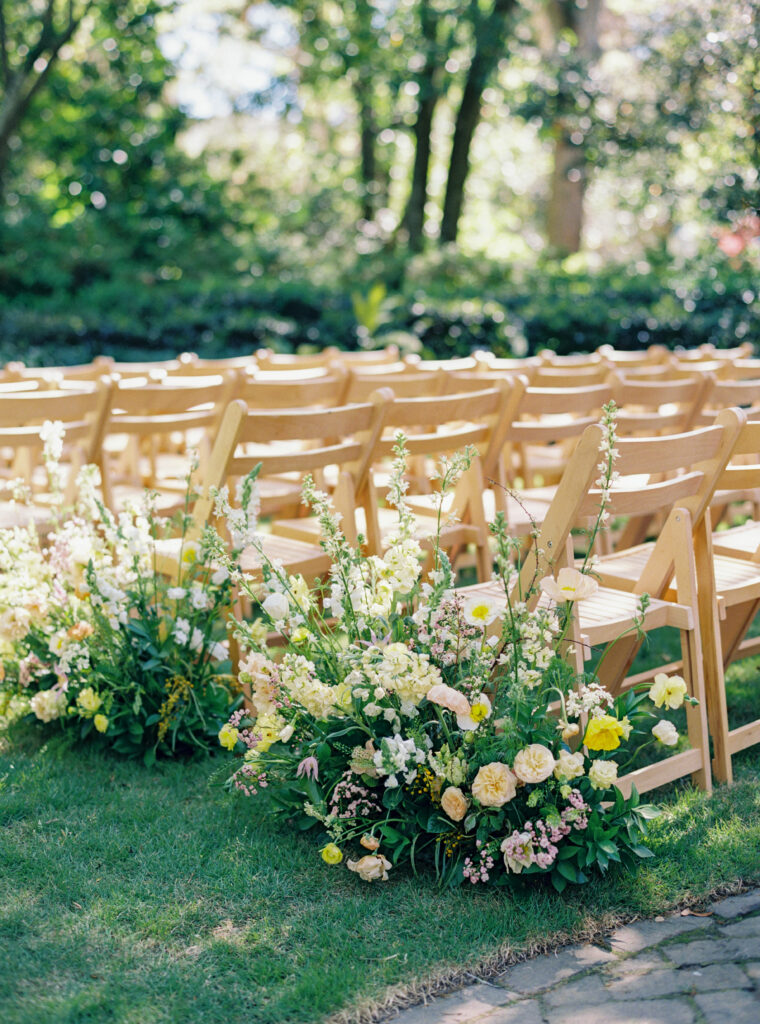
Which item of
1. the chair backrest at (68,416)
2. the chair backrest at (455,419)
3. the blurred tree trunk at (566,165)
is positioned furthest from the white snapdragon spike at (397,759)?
the blurred tree trunk at (566,165)

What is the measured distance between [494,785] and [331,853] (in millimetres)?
417

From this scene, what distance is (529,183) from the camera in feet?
95.1

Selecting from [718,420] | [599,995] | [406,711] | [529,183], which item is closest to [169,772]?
[406,711]

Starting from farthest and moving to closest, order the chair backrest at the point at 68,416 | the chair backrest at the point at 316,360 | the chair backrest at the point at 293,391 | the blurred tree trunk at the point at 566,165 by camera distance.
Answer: the blurred tree trunk at the point at 566,165, the chair backrest at the point at 316,360, the chair backrest at the point at 293,391, the chair backrest at the point at 68,416

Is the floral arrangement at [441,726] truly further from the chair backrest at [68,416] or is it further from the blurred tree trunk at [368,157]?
the blurred tree trunk at [368,157]

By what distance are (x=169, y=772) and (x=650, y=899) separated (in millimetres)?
1427

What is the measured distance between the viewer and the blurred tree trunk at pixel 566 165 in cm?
1520

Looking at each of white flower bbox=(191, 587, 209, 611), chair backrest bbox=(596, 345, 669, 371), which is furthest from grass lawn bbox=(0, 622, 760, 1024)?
chair backrest bbox=(596, 345, 669, 371)

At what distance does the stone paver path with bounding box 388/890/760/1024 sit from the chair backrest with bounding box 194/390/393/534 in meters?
1.57

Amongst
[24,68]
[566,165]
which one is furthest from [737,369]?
[24,68]

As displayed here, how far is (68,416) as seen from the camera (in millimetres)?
3885

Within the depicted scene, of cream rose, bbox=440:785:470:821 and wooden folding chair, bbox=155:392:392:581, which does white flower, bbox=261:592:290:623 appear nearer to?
wooden folding chair, bbox=155:392:392:581

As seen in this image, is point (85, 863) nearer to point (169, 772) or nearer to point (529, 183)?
point (169, 772)

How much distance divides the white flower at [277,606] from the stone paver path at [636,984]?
0.97 meters
